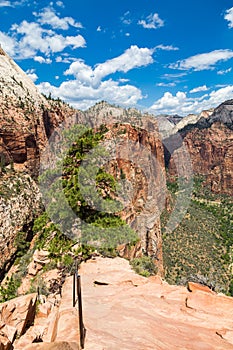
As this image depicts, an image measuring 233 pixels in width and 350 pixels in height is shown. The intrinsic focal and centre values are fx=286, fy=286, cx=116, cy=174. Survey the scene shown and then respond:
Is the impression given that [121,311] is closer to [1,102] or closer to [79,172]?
[79,172]

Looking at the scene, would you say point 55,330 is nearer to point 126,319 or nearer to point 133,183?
point 126,319

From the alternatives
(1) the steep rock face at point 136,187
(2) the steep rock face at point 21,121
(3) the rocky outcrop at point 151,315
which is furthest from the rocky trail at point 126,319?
(2) the steep rock face at point 21,121

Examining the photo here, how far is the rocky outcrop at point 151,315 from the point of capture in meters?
8.47

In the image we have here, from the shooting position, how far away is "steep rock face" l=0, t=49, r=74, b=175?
40.6 m

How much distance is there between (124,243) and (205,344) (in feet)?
48.1

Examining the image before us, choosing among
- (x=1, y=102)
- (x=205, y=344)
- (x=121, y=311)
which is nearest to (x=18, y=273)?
(x=121, y=311)

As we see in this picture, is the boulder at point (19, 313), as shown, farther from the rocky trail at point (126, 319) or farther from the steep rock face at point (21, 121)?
the steep rock face at point (21, 121)

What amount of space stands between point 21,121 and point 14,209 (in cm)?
1711

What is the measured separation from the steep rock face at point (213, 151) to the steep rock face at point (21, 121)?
114976 millimetres

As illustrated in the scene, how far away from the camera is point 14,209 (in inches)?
1292

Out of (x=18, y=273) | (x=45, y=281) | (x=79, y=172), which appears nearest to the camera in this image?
(x=45, y=281)

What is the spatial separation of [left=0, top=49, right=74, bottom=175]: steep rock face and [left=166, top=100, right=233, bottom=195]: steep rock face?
114976mm

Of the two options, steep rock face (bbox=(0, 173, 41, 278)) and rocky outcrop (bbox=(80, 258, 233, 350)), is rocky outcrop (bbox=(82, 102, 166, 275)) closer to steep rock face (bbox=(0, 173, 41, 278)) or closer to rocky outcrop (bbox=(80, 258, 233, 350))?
rocky outcrop (bbox=(80, 258, 233, 350))

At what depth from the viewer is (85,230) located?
68.4 feet
